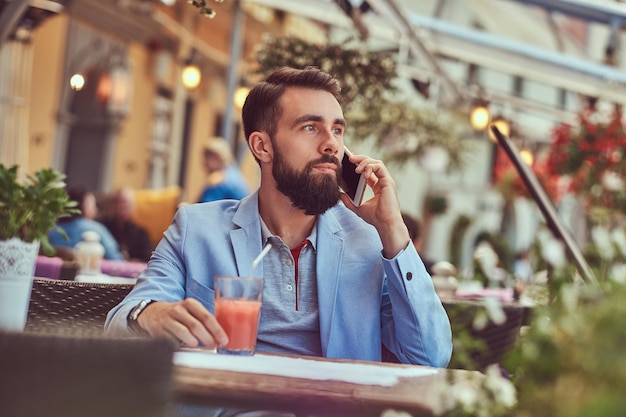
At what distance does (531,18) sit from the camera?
94.1ft

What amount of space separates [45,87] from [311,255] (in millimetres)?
9738

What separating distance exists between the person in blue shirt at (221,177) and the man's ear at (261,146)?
5469mm

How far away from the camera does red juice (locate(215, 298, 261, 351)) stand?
195 cm

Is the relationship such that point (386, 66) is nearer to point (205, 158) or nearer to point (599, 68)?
point (205, 158)

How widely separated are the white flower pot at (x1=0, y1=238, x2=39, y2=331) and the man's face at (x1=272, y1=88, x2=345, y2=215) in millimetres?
689

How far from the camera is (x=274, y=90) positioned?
261 centimetres

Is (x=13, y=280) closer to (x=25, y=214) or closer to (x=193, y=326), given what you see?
(x=25, y=214)

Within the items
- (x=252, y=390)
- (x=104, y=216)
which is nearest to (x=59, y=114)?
(x=104, y=216)

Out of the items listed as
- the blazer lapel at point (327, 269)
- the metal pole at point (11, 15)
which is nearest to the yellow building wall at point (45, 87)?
the metal pole at point (11, 15)

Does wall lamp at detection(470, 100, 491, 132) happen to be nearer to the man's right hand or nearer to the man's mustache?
the man's mustache

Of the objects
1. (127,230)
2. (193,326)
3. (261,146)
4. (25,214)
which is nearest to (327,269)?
(261,146)

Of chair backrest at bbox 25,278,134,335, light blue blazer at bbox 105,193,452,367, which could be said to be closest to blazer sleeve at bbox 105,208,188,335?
light blue blazer at bbox 105,193,452,367

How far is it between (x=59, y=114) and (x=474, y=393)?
36.4 ft

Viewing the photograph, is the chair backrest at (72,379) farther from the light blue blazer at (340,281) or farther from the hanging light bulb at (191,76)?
the hanging light bulb at (191,76)
